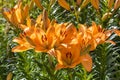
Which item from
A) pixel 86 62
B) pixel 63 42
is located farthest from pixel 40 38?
pixel 86 62

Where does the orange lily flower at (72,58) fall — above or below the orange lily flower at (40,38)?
below

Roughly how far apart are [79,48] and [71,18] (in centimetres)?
125

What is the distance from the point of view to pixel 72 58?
4.88ft

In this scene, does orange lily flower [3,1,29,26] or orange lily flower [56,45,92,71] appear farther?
orange lily flower [3,1,29,26]

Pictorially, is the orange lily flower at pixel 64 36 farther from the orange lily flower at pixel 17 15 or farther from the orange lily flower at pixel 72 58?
the orange lily flower at pixel 17 15

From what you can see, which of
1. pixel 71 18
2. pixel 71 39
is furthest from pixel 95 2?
pixel 71 18

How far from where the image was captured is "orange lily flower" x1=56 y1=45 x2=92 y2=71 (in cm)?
143

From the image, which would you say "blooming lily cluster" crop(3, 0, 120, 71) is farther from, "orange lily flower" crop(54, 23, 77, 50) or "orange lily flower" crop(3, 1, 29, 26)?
"orange lily flower" crop(3, 1, 29, 26)

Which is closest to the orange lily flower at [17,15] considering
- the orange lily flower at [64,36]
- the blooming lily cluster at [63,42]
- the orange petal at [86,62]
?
the blooming lily cluster at [63,42]

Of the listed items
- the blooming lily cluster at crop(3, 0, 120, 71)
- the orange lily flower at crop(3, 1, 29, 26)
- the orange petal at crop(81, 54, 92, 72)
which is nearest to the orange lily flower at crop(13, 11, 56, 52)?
the blooming lily cluster at crop(3, 0, 120, 71)

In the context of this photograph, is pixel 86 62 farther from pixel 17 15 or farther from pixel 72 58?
pixel 17 15

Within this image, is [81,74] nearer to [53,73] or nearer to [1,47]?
[53,73]

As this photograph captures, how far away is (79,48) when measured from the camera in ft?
4.75

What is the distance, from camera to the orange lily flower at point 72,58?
1.43 metres
